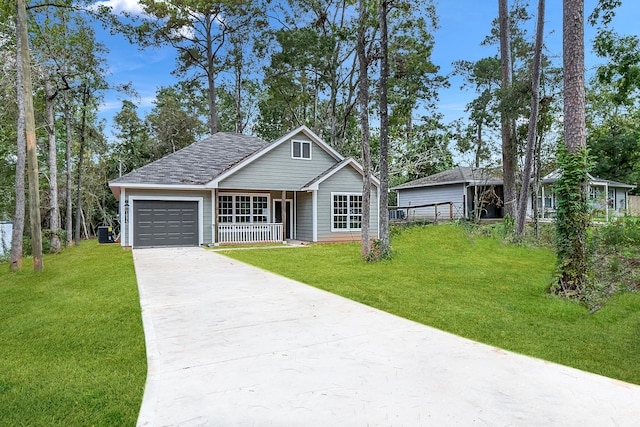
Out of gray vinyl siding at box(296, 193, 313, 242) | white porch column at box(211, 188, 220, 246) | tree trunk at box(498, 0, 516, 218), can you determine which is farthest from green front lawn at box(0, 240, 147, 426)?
tree trunk at box(498, 0, 516, 218)

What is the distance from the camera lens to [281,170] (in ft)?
58.3

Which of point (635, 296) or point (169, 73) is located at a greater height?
point (169, 73)

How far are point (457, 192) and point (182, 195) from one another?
1796cm

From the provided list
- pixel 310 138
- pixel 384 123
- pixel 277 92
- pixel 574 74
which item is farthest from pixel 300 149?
pixel 574 74

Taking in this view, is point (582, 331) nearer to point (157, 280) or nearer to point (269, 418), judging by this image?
point (269, 418)

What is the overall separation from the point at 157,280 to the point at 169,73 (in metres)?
25.8

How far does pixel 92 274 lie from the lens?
30.1ft

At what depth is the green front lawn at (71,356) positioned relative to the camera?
2.82 m

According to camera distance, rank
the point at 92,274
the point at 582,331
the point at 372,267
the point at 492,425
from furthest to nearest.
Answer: the point at 372,267 < the point at 92,274 < the point at 582,331 < the point at 492,425

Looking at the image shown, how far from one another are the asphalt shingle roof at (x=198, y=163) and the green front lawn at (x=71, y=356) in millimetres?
8931

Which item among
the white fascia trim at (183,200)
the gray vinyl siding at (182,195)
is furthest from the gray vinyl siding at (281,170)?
the white fascia trim at (183,200)

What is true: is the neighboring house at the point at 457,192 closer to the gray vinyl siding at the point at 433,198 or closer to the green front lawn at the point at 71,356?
the gray vinyl siding at the point at 433,198

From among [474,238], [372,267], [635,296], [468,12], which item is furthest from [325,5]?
[635,296]

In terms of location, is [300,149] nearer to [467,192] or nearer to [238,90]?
[467,192]
